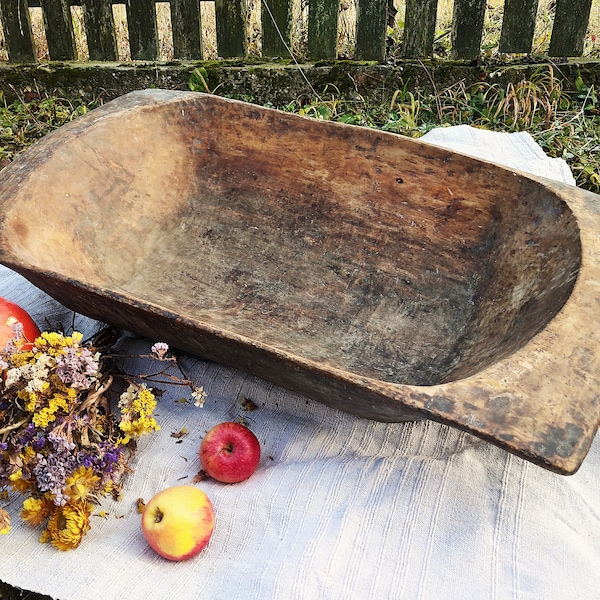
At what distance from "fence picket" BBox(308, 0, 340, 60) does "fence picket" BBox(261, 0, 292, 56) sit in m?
0.12

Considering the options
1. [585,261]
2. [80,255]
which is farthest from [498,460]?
[80,255]

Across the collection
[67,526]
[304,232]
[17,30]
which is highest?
[17,30]

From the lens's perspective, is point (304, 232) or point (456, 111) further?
point (456, 111)

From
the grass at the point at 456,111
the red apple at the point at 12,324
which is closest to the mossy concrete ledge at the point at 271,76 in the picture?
the grass at the point at 456,111

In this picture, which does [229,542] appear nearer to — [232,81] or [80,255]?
[80,255]

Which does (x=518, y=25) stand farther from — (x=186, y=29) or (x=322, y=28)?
(x=186, y=29)

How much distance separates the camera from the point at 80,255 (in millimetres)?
2107

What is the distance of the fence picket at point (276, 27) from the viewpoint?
353 centimetres

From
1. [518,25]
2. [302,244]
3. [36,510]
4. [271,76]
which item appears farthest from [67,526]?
[518,25]

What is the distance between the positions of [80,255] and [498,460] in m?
1.38

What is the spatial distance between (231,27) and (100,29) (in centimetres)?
74

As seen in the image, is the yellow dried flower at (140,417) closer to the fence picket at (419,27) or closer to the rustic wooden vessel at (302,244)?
the rustic wooden vessel at (302,244)

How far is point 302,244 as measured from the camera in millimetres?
2391

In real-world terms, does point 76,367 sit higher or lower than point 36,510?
higher
